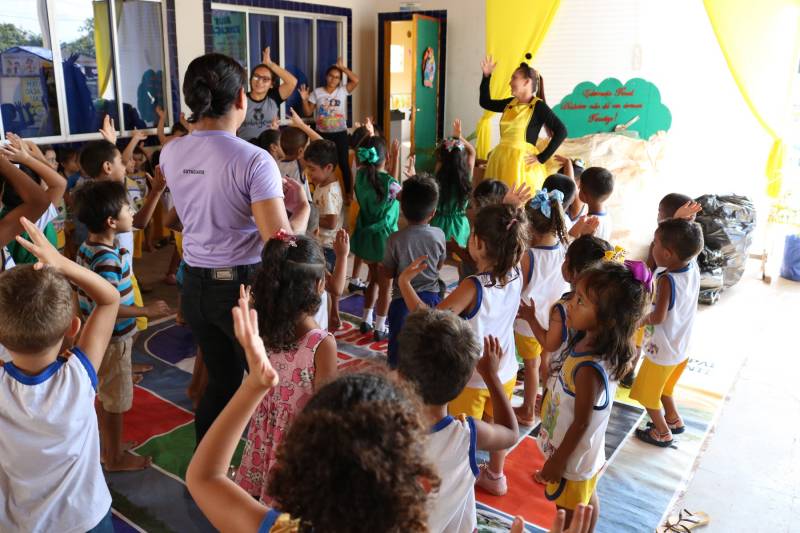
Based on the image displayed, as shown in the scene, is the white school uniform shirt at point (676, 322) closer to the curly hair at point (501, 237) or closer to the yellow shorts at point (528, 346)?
the yellow shorts at point (528, 346)

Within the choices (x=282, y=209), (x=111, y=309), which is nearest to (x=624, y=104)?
(x=282, y=209)

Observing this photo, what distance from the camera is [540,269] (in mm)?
2711

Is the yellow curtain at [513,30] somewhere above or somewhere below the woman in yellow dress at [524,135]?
above

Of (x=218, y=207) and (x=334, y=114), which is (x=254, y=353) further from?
(x=334, y=114)

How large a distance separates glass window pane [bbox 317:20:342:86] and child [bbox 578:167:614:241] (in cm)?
484

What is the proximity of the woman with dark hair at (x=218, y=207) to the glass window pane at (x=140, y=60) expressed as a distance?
410 cm

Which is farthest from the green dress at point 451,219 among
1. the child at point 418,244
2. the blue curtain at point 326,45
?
the blue curtain at point 326,45

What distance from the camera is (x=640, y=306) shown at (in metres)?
1.82

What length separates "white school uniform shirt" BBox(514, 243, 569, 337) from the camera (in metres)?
2.71

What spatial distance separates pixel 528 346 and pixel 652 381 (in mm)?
531

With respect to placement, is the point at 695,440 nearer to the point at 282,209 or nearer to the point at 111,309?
the point at 282,209

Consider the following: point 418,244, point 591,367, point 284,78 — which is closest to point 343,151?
point 284,78

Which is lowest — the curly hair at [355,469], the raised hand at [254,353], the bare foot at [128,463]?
the bare foot at [128,463]

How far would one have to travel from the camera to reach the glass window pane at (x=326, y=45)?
736 centimetres
